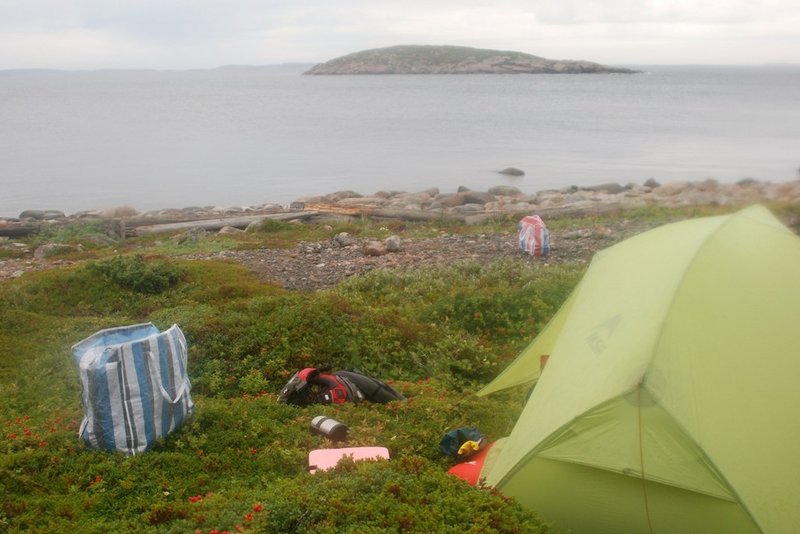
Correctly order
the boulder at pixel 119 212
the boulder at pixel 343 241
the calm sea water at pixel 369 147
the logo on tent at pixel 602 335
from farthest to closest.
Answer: the calm sea water at pixel 369 147 → the boulder at pixel 119 212 → the boulder at pixel 343 241 → the logo on tent at pixel 602 335

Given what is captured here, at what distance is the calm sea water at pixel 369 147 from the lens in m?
44.5

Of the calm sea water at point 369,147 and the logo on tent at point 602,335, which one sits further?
the calm sea water at point 369,147

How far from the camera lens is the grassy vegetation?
5.39 m

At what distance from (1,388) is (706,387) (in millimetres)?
7972

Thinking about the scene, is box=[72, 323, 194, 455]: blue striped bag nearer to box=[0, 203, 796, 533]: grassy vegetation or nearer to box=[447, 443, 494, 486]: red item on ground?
box=[0, 203, 796, 533]: grassy vegetation

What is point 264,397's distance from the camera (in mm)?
8594

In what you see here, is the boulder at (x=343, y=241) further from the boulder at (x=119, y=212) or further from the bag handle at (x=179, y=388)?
the boulder at (x=119, y=212)

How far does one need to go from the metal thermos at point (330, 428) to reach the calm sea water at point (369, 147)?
32.7 metres

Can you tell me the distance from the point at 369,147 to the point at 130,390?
5593cm

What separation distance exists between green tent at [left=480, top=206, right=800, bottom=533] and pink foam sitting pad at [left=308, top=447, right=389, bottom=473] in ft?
3.26

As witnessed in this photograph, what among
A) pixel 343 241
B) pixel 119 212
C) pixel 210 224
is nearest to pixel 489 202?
pixel 210 224

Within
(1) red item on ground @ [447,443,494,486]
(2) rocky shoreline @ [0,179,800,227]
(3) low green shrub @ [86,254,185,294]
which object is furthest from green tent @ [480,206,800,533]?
(2) rocky shoreline @ [0,179,800,227]

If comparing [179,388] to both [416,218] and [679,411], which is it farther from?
[416,218]

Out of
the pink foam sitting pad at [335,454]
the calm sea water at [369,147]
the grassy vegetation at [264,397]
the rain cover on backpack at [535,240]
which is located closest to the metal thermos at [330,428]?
the grassy vegetation at [264,397]
